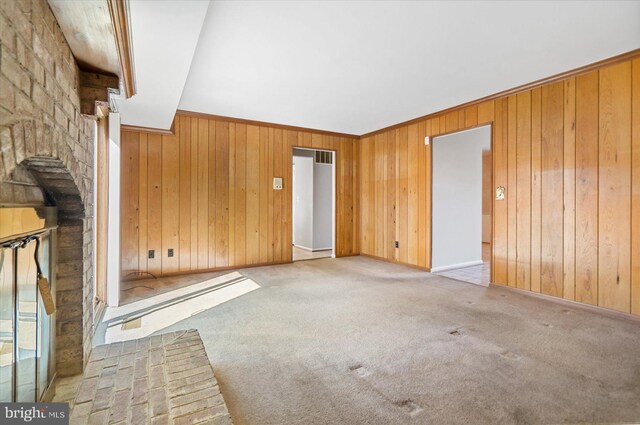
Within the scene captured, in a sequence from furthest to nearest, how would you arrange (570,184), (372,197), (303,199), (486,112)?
(303,199), (372,197), (486,112), (570,184)

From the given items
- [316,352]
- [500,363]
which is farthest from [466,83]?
[316,352]

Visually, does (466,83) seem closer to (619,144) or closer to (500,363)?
(619,144)

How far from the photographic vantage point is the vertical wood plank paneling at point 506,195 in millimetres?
3732

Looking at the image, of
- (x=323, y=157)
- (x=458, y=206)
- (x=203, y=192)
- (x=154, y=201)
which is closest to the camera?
(x=154, y=201)

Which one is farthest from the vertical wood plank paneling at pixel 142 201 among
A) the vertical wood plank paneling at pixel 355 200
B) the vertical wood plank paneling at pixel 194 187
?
the vertical wood plank paneling at pixel 355 200

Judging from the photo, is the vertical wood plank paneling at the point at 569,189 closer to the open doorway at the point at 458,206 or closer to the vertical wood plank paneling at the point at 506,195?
the vertical wood plank paneling at the point at 506,195

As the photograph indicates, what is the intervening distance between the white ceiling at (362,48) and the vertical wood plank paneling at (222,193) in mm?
791

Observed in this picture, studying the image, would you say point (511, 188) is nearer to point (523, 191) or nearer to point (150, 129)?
point (523, 191)

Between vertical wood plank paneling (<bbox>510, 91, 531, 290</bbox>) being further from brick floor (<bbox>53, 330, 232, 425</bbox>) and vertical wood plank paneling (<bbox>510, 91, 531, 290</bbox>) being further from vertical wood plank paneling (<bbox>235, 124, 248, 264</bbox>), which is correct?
vertical wood plank paneling (<bbox>235, 124, 248, 264</bbox>)

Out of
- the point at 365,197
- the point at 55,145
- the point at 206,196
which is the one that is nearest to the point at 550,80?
the point at 365,197

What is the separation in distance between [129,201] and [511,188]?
15.9 ft

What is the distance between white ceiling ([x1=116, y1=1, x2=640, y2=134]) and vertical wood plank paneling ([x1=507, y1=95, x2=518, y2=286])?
35cm

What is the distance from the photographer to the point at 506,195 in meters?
3.73

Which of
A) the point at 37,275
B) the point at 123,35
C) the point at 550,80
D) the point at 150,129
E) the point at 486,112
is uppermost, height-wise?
the point at 550,80
